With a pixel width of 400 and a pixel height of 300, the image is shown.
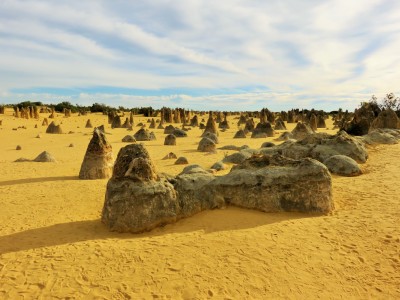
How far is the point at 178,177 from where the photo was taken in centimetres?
753

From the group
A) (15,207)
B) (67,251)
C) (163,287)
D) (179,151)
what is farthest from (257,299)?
(179,151)

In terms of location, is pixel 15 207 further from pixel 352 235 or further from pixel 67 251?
pixel 352 235

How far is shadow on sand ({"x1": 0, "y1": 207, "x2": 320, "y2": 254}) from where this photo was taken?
6.08m

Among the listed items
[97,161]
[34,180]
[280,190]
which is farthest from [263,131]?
[280,190]

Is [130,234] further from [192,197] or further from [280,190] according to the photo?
[280,190]

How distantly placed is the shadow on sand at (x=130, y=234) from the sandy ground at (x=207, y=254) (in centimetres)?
2

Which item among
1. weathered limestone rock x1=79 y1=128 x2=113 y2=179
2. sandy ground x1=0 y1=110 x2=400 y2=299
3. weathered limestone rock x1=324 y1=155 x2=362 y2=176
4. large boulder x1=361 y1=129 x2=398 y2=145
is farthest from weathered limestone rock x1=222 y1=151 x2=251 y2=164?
large boulder x1=361 y1=129 x2=398 y2=145

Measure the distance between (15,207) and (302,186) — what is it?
6379 millimetres

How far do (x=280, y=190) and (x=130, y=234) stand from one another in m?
3.23

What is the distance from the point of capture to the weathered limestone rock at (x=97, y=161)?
10.6m

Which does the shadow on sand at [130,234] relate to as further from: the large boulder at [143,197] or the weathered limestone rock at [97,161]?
the weathered limestone rock at [97,161]

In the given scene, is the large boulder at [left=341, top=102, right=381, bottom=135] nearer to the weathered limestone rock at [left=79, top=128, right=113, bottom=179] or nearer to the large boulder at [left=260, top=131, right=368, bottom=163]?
the large boulder at [left=260, top=131, right=368, bottom=163]

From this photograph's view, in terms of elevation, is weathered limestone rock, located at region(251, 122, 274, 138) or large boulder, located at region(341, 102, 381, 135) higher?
large boulder, located at region(341, 102, 381, 135)

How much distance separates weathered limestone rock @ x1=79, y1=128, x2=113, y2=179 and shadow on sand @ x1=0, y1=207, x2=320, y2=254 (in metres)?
3.71
